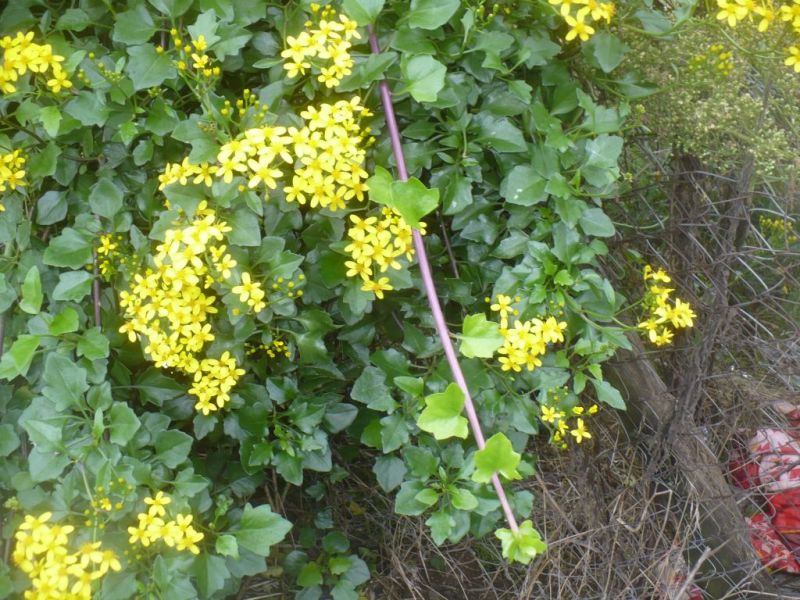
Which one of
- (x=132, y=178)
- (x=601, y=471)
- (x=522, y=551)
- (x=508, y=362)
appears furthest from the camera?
(x=601, y=471)

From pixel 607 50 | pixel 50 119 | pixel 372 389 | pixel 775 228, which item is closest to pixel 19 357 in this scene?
pixel 50 119

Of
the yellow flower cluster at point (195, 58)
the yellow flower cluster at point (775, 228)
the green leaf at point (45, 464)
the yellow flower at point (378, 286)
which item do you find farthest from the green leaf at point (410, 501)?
the yellow flower cluster at point (775, 228)

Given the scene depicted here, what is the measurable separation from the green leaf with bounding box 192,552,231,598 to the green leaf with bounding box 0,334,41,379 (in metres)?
0.47

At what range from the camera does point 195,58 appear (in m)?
1.29

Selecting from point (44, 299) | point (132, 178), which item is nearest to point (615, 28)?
point (132, 178)

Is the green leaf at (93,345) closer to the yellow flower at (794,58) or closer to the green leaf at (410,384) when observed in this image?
the green leaf at (410,384)

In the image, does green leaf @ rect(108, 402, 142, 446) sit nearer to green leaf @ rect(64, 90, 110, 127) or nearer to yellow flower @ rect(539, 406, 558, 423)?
green leaf @ rect(64, 90, 110, 127)

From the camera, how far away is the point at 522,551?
4.11 ft

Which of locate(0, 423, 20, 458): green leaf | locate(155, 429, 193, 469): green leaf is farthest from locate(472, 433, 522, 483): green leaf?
locate(0, 423, 20, 458): green leaf

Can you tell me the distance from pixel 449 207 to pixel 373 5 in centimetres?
38

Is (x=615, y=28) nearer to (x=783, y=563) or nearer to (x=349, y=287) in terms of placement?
(x=349, y=287)

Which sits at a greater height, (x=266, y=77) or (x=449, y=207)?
(x=266, y=77)

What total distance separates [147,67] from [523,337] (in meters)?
0.83

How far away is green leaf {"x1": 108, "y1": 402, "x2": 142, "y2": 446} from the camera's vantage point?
54.4 inches
